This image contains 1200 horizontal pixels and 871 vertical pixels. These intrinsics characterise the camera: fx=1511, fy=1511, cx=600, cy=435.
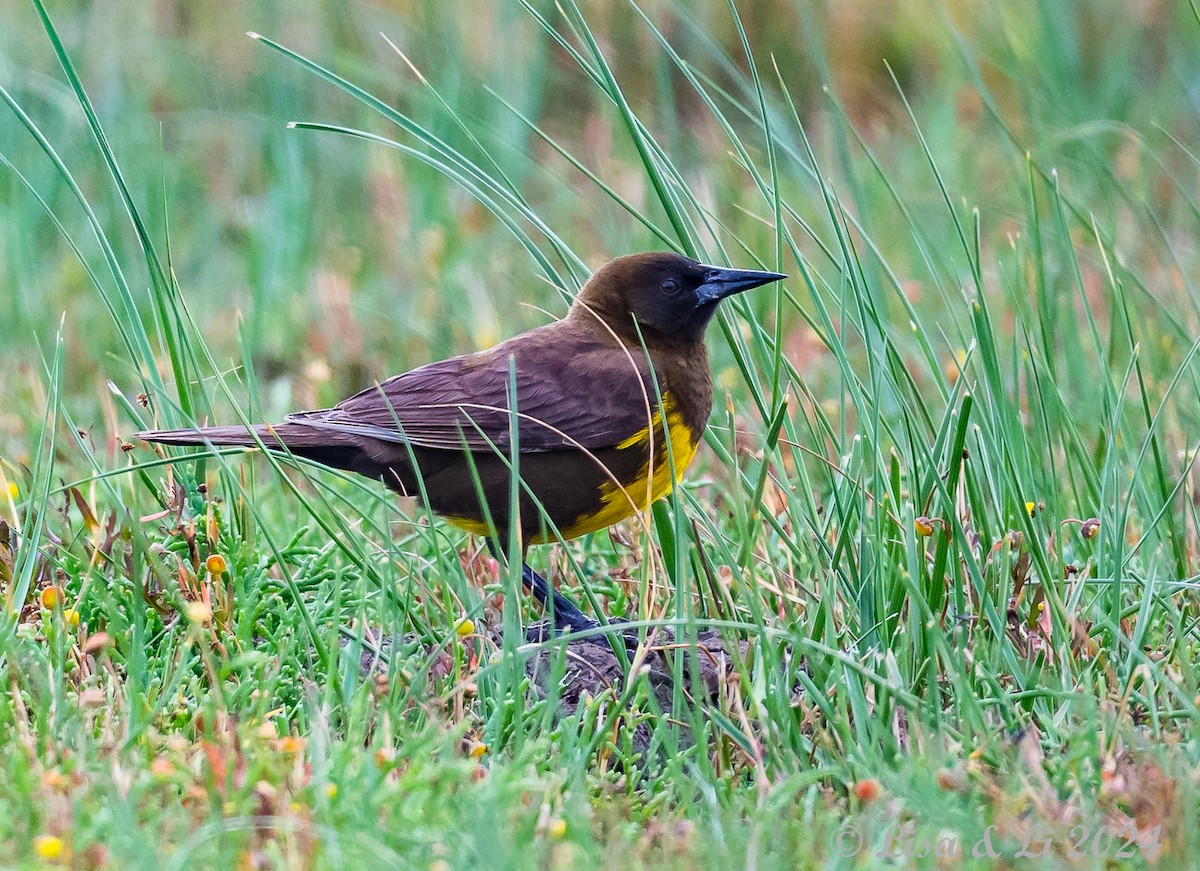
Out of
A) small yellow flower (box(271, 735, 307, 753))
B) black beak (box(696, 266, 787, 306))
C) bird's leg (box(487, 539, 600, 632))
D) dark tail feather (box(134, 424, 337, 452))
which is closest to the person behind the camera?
small yellow flower (box(271, 735, 307, 753))

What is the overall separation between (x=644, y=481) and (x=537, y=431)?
1.06 feet

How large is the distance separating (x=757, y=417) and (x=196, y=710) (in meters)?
2.72

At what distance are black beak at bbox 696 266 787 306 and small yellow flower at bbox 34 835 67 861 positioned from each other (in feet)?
8.07

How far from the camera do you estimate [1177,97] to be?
26.4ft

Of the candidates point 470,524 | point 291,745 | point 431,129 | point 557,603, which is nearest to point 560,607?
point 557,603

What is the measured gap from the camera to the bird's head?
4.41m

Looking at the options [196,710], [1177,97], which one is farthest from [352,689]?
[1177,97]

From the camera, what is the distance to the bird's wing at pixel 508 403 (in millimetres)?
4090

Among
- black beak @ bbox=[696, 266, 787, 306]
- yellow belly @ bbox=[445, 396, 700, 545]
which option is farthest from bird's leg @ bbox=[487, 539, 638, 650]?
black beak @ bbox=[696, 266, 787, 306]

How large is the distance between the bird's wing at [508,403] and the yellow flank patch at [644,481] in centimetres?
4

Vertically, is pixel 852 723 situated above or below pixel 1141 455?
below

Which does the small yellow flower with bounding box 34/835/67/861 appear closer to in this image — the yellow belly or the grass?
the grass

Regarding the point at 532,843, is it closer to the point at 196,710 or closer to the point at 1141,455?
the point at 196,710

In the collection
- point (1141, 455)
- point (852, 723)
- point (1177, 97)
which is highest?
point (1177, 97)
